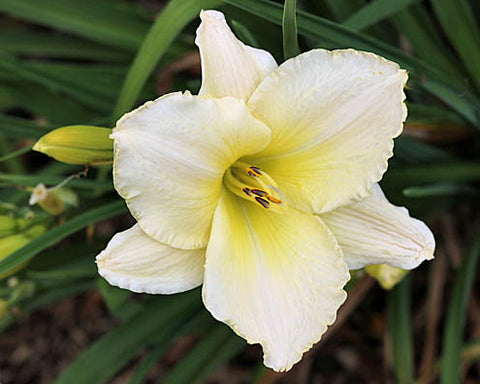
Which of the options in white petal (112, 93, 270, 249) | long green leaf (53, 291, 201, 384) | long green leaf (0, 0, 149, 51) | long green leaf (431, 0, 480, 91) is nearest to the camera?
white petal (112, 93, 270, 249)

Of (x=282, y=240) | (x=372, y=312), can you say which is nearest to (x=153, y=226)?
(x=282, y=240)

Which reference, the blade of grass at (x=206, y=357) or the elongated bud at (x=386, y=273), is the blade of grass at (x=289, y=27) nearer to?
the elongated bud at (x=386, y=273)

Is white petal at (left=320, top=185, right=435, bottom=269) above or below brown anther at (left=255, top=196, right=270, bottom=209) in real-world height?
below

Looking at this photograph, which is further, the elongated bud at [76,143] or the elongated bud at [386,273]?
the elongated bud at [386,273]

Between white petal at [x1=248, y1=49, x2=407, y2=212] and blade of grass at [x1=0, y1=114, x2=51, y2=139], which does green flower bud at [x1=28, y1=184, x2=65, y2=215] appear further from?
white petal at [x1=248, y1=49, x2=407, y2=212]

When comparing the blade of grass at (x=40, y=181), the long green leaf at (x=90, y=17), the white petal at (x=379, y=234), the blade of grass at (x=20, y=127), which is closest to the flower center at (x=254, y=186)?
the white petal at (x=379, y=234)

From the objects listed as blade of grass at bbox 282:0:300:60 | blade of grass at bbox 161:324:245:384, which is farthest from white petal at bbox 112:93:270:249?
blade of grass at bbox 161:324:245:384

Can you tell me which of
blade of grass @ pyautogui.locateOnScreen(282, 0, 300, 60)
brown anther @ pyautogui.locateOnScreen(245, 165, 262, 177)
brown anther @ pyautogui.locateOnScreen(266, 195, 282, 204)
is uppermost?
blade of grass @ pyautogui.locateOnScreen(282, 0, 300, 60)
